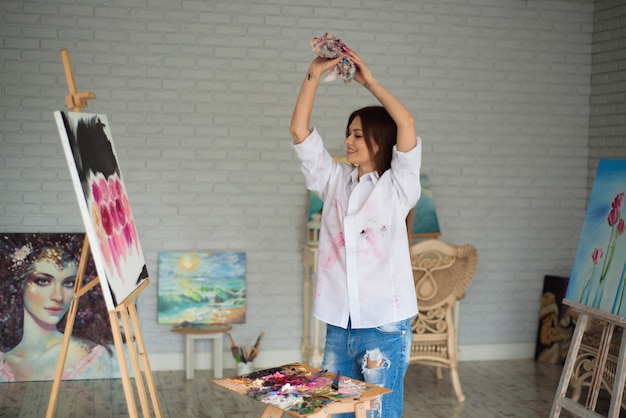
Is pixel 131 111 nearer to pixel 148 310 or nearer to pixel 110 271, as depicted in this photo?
pixel 148 310

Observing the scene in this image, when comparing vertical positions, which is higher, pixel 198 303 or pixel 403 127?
pixel 403 127

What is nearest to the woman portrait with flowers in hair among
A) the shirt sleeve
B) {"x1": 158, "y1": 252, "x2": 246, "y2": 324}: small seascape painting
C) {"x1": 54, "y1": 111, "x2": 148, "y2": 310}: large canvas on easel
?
{"x1": 158, "y1": 252, "x2": 246, "y2": 324}: small seascape painting

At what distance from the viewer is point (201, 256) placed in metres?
5.14

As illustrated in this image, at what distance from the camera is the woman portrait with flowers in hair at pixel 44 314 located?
484 centimetres

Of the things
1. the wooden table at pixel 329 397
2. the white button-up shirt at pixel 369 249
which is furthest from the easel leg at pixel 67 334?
the white button-up shirt at pixel 369 249

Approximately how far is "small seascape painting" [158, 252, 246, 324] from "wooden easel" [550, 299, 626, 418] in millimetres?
2082

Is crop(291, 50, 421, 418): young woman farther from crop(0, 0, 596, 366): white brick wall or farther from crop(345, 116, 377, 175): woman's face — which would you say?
crop(0, 0, 596, 366): white brick wall

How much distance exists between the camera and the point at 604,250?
12.8 feet

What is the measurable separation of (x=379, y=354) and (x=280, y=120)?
2861 millimetres

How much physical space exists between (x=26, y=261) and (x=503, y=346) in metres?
3.20

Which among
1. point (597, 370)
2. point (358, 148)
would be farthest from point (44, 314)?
point (597, 370)

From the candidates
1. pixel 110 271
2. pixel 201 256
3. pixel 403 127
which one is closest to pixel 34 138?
pixel 201 256

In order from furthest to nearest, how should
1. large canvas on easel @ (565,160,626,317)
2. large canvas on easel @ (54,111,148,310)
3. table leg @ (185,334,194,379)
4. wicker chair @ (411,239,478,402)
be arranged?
table leg @ (185,334,194,379), wicker chair @ (411,239,478,402), large canvas on easel @ (565,160,626,317), large canvas on easel @ (54,111,148,310)

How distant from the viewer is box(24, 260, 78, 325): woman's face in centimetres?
487
